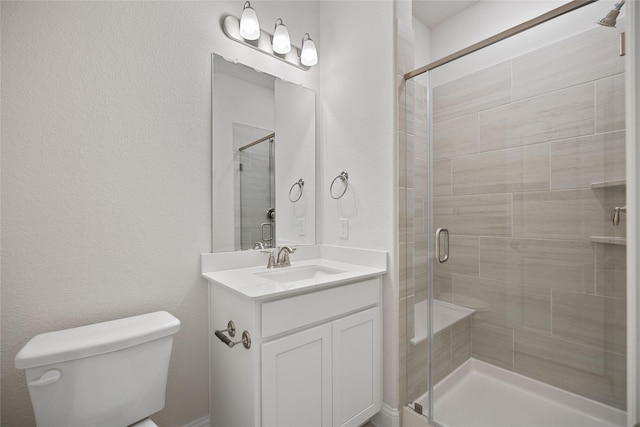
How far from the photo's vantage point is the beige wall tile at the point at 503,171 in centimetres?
134

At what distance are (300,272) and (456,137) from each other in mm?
1124

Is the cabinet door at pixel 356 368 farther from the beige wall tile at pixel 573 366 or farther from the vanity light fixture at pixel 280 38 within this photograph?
the vanity light fixture at pixel 280 38

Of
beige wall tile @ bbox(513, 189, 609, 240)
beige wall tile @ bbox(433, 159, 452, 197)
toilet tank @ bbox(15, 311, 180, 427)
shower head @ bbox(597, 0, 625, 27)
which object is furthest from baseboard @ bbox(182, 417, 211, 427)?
shower head @ bbox(597, 0, 625, 27)

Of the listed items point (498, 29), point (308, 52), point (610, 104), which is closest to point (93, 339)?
point (308, 52)

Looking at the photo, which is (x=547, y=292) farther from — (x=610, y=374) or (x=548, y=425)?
(x=548, y=425)

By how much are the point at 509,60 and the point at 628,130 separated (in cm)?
56

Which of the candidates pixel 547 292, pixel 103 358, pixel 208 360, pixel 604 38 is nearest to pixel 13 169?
pixel 103 358

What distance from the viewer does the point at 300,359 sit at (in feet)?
4.19

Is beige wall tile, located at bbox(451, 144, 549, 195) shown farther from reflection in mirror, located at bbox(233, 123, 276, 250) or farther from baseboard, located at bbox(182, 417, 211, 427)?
baseboard, located at bbox(182, 417, 211, 427)

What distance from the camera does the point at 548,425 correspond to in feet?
4.28

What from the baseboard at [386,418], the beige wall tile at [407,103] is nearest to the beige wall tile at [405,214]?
the beige wall tile at [407,103]

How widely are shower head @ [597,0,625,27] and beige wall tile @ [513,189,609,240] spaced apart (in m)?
0.66

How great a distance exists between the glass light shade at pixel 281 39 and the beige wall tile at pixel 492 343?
1.89 m

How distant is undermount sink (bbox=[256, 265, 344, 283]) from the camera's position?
164 centimetres
